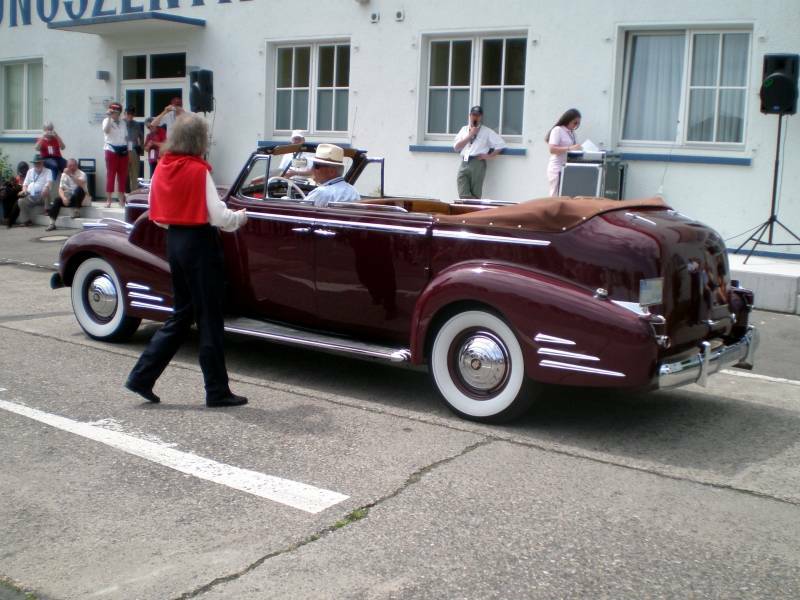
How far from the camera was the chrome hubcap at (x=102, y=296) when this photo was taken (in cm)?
760

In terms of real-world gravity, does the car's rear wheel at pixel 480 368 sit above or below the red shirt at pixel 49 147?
below

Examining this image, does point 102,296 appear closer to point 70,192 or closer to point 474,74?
point 474,74

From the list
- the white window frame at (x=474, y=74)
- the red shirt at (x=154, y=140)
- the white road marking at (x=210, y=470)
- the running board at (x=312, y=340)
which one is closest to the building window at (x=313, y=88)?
the white window frame at (x=474, y=74)

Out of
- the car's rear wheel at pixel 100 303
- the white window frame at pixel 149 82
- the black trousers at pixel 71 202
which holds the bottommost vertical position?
the car's rear wheel at pixel 100 303

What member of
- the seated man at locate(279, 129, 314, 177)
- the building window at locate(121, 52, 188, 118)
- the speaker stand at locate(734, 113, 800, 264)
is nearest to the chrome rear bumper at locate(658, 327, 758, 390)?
the seated man at locate(279, 129, 314, 177)

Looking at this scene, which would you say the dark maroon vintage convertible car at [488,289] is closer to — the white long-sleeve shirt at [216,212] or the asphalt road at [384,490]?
the asphalt road at [384,490]

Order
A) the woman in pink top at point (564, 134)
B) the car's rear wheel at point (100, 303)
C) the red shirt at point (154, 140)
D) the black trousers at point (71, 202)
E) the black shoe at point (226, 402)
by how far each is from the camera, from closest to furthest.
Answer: the black shoe at point (226, 402) → the car's rear wheel at point (100, 303) → the woman in pink top at point (564, 134) → the red shirt at point (154, 140) → the black trousers at point (71, 202)

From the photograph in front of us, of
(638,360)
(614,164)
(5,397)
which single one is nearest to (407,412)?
(638,360)

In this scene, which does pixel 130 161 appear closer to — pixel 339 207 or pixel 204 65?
pixel 204 65

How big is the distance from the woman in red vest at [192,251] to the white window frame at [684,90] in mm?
8219

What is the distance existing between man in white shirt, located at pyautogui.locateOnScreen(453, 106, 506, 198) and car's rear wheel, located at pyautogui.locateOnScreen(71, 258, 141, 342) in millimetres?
6947

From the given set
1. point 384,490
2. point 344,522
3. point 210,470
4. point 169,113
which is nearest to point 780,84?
point 384,490

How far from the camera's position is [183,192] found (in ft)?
19.1

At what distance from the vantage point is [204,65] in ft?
55.7
